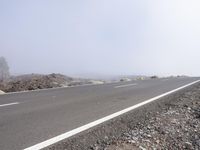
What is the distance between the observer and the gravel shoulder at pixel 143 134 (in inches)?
221

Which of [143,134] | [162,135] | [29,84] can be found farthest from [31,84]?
[162,135]

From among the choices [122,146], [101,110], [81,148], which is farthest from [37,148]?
[101,110]

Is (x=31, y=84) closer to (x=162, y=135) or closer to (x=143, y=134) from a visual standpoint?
(x=143, y=134)

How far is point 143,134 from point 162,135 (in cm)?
44

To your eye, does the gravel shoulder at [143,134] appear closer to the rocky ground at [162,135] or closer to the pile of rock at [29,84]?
the rocky ground at [162,135]

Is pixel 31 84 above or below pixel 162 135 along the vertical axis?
above

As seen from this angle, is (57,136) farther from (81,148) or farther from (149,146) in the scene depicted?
(149,146)

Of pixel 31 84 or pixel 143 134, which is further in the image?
pixel 31 84

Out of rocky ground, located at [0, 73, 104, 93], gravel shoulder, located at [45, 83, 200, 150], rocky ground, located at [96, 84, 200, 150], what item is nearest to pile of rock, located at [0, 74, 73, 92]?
rocky ground, located at [0, 73, 104, 93]

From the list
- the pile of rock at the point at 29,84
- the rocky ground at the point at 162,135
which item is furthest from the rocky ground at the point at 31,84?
the rocky ground at the point at 162,135

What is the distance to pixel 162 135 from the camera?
6410mm

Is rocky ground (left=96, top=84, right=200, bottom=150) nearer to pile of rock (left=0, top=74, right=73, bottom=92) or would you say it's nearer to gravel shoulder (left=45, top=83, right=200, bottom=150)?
gravel shoulder (left=45, top=83, right=200, bottom=150)

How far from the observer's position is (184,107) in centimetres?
1044

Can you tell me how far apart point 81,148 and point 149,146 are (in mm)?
1367
